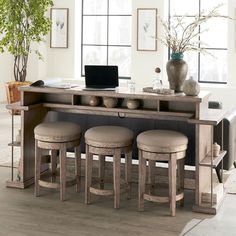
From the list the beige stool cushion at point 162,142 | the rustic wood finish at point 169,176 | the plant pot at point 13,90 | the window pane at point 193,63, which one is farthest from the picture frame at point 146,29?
the beige stool cushion at point 162,142

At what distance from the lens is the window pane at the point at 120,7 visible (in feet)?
36.4

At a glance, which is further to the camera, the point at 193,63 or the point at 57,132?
the point at 193,63

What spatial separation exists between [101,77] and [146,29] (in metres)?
5.45

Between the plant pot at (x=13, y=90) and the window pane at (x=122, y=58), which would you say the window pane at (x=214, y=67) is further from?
the plant pot at (x=13, y=90)

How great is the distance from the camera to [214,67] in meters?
10.6

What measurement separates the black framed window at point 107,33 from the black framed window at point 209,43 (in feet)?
3.37

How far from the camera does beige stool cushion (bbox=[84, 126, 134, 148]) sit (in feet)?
16.1

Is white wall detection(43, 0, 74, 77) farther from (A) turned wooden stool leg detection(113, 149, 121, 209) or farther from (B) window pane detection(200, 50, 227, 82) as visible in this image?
(A) turned wooden stool leg detection(113, 149, 121, 209)

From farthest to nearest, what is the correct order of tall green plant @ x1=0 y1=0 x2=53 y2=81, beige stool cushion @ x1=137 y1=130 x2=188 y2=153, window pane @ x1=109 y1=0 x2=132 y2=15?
window pane @ x1=109 y1=0 x2=132 y2=15, tall green plant @ x1=0 y1=0 x2=53 y2=81, beige stool cushion @ x1=137 y1=130 x2=188 y2=153

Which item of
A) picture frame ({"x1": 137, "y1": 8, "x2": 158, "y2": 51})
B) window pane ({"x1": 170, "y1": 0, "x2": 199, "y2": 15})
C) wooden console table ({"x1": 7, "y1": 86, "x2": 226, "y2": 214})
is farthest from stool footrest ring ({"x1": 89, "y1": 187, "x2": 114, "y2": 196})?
window pane ({"x1": 170, "y1": 0, "x2": 199, "y2": 15})

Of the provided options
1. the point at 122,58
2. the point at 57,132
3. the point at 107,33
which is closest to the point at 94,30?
the point at 107,33

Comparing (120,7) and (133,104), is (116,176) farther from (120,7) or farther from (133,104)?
(120,7)

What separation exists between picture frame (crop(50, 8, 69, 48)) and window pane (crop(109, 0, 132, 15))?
2.84 feet

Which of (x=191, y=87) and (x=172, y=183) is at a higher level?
(x=191, y=87)
